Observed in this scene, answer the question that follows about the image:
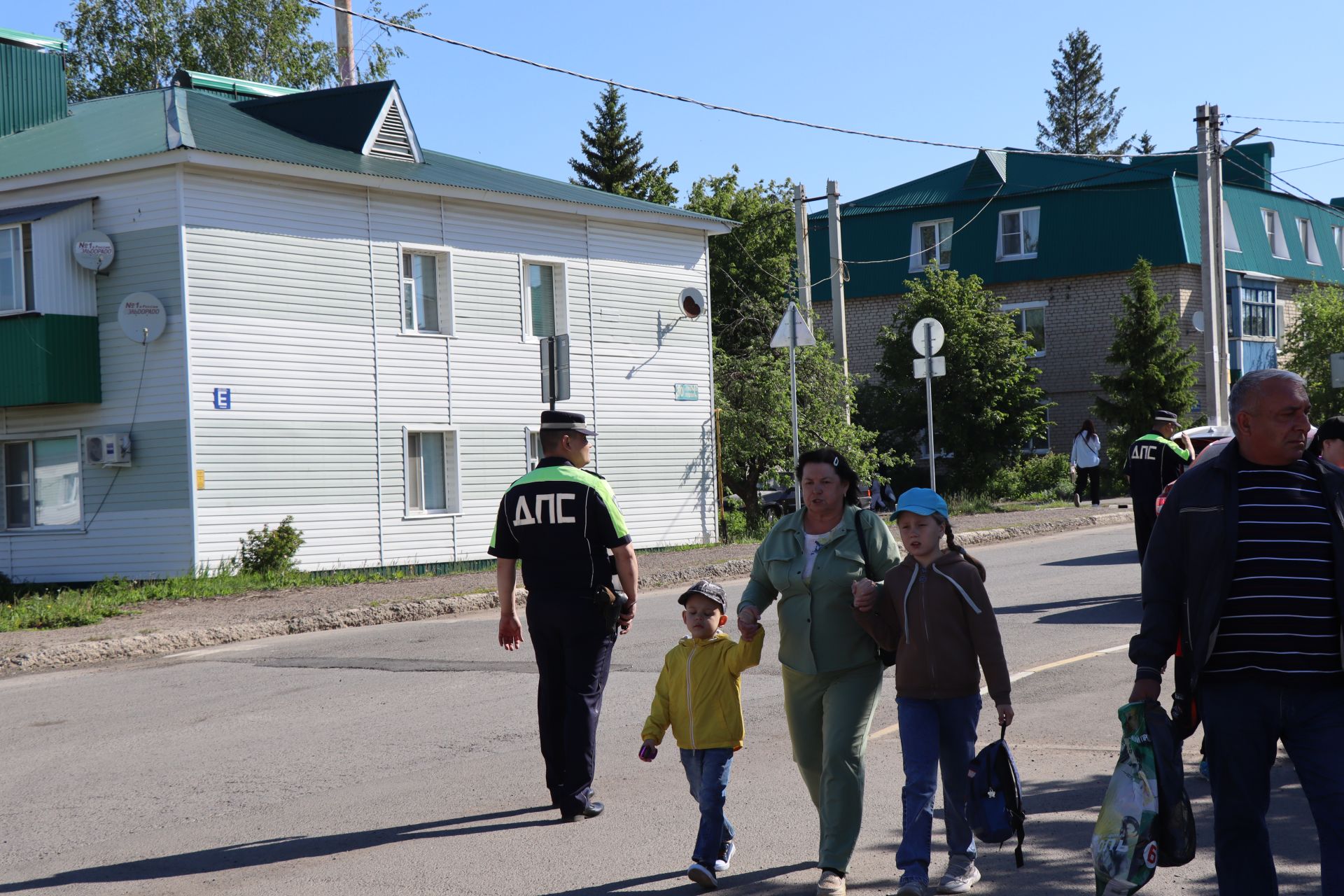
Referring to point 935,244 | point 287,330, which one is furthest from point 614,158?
point 287,330

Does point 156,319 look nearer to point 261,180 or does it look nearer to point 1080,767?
point 261,180

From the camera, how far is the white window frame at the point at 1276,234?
1715 inches

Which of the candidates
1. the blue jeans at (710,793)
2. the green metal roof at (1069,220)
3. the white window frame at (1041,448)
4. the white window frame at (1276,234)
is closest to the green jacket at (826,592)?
the blue jeans at (710,793)

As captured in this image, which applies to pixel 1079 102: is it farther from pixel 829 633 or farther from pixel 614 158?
pixel 829 633

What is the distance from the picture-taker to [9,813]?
699 cm

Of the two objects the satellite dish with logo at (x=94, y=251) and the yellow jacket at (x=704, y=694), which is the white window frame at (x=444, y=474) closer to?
the satellite dish with logo at (x=94, y=251)

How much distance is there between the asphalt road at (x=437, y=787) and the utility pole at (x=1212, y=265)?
14726 mm

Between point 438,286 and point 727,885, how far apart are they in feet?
61.2

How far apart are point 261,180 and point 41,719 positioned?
1215 cm

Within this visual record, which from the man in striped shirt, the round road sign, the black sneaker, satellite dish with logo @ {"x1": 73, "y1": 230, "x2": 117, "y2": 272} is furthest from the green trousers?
the round road sign

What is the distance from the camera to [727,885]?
17.7 ft

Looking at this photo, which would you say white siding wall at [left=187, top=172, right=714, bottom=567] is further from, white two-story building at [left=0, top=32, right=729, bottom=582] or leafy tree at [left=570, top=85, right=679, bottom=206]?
leafy tree at [left=570, top=85, right=679, bottom=206]

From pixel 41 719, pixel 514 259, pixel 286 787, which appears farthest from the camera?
pixel 514 259

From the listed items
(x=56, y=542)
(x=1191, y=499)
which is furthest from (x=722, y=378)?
(x=1191, y=499)
